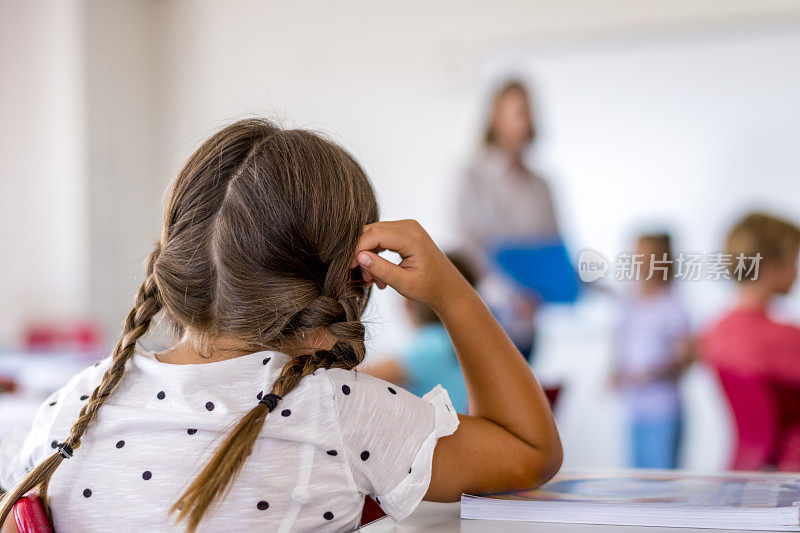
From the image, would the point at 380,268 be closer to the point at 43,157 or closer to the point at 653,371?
the point at 653,371

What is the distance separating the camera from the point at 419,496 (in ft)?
2.14

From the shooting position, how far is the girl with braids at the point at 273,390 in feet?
2.09

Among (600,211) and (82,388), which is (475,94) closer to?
(600,211)

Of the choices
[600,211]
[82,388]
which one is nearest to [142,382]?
[82,388]

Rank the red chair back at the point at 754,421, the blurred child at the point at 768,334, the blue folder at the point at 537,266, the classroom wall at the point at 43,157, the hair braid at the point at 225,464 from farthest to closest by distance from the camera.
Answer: the classroom wall at the point at 43,157 → the blue folder at the point at 537,266 → the red chair back at the point at 754,421 → the blurred child at the point at 768,334 → the hair braid at the point at 225,464

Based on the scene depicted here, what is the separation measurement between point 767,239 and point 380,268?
166 cm

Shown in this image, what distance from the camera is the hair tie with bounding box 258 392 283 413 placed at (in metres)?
0.63

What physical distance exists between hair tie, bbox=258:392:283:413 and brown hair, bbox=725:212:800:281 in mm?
1111

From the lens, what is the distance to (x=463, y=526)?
65 cm

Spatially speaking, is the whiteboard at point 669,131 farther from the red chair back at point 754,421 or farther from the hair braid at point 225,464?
the hair braid at point 225,464

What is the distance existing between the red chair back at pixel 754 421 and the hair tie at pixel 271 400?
1.64 metres

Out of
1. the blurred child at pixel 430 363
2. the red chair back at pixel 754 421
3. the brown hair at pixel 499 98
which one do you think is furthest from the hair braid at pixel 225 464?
the brown hair at pixel 499 98

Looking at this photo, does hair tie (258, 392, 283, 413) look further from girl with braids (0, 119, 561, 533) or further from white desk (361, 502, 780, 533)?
white desk (361, 502, 780, 533)

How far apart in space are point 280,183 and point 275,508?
26 cm
